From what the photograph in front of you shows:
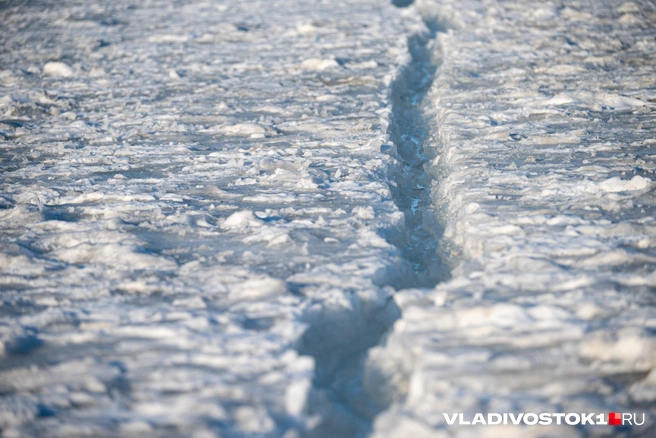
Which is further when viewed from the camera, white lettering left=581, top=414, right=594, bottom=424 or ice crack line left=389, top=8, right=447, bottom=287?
ice crack line left=389, top=8, right=447, bottom=287

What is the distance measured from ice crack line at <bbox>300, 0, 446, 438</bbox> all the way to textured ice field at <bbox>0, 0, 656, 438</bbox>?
0.01m

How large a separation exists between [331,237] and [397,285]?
0.36m

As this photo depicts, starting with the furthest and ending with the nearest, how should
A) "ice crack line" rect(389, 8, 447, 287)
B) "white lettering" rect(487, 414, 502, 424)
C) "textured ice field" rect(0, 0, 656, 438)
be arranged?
"ice crack line" rect(389, 8, 447, 287) < "textured ice field" rect(0, 0, 656, 438) < "white lettering" rect(487, 414, 502, 424)

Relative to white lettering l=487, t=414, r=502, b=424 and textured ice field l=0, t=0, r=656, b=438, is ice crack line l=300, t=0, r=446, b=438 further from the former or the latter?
white lettering l=487, t=414, r=502, b=424

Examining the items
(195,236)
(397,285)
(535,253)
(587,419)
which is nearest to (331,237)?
(397,285)

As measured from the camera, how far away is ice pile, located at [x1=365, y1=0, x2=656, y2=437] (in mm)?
1509

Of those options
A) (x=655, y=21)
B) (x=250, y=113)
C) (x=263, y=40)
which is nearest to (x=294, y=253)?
(x=250, y=113)

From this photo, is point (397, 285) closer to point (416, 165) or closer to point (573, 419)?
point (573, 419)

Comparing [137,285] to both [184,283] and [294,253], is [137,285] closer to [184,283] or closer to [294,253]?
[184,283]

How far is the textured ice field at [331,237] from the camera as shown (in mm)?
1543

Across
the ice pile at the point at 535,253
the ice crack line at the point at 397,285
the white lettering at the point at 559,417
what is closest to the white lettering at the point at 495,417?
the ice pile at the point at 535,253

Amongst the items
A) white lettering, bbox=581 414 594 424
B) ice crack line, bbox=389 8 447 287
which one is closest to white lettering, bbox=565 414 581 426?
white lettering, bbox=581 414 594 424

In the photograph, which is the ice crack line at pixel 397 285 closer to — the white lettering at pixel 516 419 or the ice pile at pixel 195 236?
the ice pile at pixel 195 236

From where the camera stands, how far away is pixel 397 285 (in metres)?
2.12
